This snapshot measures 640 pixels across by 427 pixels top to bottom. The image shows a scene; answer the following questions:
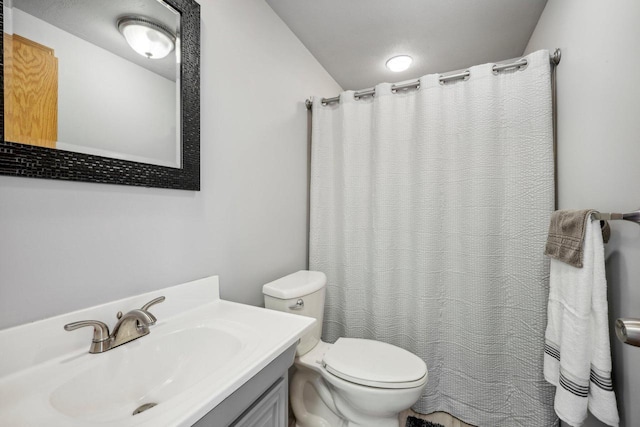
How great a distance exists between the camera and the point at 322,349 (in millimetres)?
1474

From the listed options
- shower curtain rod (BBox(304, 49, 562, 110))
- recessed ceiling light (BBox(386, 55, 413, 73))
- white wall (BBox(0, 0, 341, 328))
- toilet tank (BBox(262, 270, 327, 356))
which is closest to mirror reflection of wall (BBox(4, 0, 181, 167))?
white wall (BBox(0, 0, 341, 328))

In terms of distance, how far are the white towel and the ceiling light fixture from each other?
1.61m

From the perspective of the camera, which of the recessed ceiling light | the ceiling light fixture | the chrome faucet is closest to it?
the chrome faucet

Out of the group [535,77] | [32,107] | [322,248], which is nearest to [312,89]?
[322,248]

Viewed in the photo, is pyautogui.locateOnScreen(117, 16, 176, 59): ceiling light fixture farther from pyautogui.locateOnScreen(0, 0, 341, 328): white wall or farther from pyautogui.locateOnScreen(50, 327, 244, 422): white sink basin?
pyautogui.locateOnScreen(50, 327, 244, 422): white sink basin

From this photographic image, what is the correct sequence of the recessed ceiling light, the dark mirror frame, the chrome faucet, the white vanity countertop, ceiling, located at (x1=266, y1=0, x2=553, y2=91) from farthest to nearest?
1. the recessed ceiling light
2. ceiling, located at (x1=266, y1=0, x2=553, y2=91)
3. the chrome faucet
4. the dark mirror frame
5. the white vanity countertop

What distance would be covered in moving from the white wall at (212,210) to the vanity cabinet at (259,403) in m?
0.49

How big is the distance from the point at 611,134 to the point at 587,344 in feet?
2.37

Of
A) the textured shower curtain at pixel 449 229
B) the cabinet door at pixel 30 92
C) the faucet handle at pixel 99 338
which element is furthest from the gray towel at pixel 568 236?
the cabinet door at pixel 30 92

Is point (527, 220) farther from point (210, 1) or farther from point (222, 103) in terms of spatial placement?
point (210, 1)

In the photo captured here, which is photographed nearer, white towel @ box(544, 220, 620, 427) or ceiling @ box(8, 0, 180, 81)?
ceiling @ box(8, 0, 180, 81)

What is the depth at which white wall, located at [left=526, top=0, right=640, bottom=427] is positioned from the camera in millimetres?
818

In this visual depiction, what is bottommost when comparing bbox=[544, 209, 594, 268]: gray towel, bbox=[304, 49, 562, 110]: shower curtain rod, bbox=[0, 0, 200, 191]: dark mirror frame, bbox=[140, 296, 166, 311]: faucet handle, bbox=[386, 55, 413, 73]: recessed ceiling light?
bbox=[140, 296, 166, 311]: faucet handle

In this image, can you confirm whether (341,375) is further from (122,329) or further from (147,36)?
(147,36)
